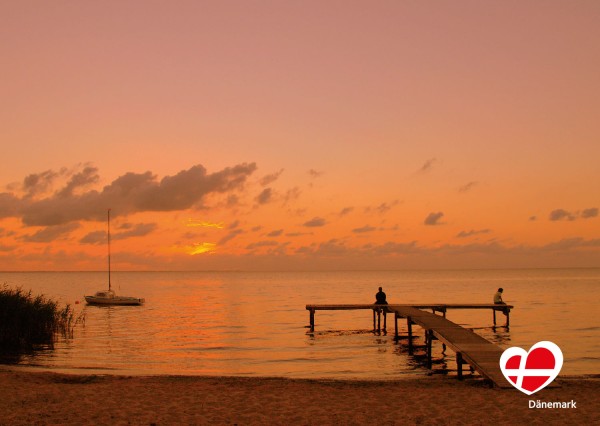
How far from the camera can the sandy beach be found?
14023mm

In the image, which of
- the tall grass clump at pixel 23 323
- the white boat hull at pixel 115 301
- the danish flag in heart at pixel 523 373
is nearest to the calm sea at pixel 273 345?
the tall grass clump at pixel 23 323

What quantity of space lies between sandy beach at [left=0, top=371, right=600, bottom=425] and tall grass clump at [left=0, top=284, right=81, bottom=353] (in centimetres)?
1053

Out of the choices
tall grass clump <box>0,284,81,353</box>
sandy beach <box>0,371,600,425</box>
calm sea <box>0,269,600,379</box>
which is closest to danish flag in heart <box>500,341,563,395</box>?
sandy beach <box>0,371,600,425</box>

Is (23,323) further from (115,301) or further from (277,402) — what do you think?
(115,301)

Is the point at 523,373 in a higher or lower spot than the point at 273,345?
higher

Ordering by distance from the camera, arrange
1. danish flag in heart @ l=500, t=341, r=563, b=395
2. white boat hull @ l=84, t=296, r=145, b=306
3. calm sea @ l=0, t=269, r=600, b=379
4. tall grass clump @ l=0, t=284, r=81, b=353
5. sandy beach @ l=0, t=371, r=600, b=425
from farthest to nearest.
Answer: white boat hull @ l=84, t=296, r=145, b=306 < tall grass clump @ l=0, t=284, r=81, b=353 < calm sea @ l=0, t=269, r=600, b=379 < danish flag in heart @ l=500, t=341, r=563, b=395 < sandy beach @ l=0, t=371, r=600, b=425

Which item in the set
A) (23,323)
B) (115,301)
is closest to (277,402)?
(23,323)

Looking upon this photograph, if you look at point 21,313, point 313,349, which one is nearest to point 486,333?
point 313,349

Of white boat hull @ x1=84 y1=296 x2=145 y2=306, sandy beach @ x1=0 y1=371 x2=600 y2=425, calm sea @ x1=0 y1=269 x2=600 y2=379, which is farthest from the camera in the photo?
white boat hull @ x1=84 y1=296 x2=145 y2=306

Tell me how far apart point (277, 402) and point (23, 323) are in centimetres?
2061

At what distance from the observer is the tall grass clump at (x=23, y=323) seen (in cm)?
2977

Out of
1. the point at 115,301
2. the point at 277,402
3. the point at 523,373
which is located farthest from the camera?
the point at 115,301

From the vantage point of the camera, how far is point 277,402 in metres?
16.2

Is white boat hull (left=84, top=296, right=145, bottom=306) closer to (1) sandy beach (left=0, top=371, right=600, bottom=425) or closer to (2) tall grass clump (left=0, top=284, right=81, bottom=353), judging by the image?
(2) tall grass clump (left=0, top=284, right=81, bottom=353)
